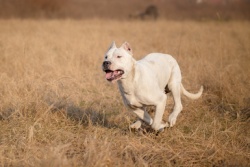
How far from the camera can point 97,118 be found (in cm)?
545

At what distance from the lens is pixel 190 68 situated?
846cm

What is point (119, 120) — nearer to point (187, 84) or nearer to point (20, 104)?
point (20, 104)

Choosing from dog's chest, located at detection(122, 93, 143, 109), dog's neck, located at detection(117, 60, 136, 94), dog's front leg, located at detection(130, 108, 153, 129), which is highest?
dog's neck, located at detection(117, 60, 136, 94)

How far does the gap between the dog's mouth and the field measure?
2.14 feet

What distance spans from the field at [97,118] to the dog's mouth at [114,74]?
25.7 inches

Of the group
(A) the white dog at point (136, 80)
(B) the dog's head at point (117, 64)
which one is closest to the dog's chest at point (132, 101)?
(A) the white dog at point (136, 80)

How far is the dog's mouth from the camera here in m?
4.38

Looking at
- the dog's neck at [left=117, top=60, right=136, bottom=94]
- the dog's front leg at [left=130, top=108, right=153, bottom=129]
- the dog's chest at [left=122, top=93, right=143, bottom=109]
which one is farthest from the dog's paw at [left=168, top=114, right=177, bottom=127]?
the dog's neck at [left=117, top=60, right=136, bottom=94]

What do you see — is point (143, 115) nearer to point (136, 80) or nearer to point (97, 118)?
point (136, 80)

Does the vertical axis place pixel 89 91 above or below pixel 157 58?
below

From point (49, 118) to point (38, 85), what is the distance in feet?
4.02

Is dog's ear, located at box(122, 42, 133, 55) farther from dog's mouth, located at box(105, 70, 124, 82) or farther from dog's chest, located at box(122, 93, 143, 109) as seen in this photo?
dog's chest, located at box(122, 93, 143, 109)

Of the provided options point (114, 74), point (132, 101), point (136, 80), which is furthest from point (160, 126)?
point (114, 74)

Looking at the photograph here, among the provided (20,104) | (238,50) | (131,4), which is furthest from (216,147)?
(131,4)
